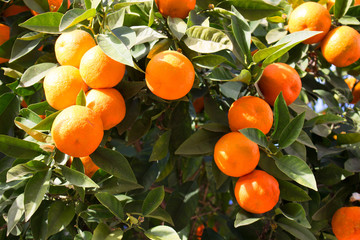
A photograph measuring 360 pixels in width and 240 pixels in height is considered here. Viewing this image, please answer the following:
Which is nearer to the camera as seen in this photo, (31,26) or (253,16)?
(31,26)

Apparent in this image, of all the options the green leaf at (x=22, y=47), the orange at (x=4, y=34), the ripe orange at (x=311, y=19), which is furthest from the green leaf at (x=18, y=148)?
the ripe orange at (x=311, y=19)

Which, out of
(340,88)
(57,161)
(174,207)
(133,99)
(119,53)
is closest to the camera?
(119,53)

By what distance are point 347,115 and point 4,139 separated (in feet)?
4.77

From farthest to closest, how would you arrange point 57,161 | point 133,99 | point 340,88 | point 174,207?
point 340,88, point 174,207, point 133,99, point 57,161

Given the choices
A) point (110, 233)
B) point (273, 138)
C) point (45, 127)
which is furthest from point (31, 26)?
A: point (273, 138)

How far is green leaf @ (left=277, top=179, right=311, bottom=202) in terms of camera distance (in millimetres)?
1142

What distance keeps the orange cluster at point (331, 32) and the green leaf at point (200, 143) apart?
0.59 meters

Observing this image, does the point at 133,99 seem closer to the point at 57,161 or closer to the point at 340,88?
A: the point at 57,161

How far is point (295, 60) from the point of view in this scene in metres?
1.55

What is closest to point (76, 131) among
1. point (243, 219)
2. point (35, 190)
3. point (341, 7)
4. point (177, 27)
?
point (35, 190)

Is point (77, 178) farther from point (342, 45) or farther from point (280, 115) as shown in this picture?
point (342, 45)

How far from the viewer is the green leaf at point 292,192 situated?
114cm

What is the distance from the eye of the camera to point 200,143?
119 cm

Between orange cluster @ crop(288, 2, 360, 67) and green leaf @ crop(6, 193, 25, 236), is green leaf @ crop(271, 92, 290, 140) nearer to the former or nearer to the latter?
orange cluster @ crop(288, 2, 360, 67)
